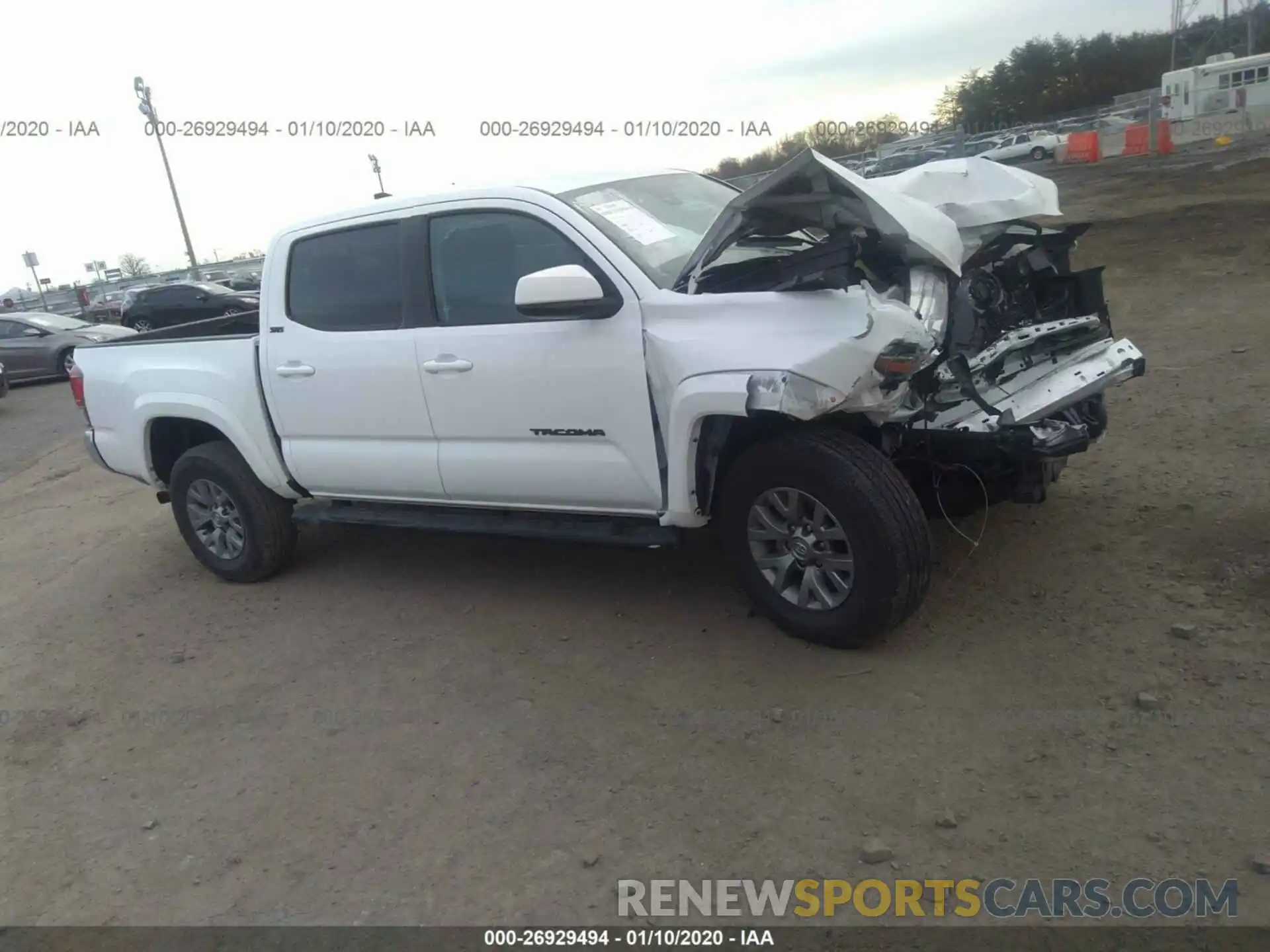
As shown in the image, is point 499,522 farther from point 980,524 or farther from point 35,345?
point 35,345

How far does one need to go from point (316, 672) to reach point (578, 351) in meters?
1.94

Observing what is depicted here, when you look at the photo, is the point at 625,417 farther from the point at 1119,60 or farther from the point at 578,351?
the point at 1119,60

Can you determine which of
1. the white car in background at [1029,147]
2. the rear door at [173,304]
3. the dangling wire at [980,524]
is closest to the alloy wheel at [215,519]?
the dangling wire at [980,524]

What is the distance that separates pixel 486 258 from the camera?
4.47 meters

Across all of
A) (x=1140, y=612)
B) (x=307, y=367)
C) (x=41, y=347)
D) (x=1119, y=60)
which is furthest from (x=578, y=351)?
(x=1119, y=60)

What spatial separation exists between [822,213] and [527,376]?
140 centimetres

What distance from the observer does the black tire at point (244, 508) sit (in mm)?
5578

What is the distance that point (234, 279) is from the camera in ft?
95.1

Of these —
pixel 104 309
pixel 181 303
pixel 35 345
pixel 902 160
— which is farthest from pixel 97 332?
pixel 902 160

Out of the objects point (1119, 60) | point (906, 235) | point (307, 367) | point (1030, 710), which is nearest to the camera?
point (1030, 710)

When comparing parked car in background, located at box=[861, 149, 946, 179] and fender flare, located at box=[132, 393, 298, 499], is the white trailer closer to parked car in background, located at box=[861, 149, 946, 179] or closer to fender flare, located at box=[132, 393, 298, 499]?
parked car in background, located at box=[861, 149, 946, 179]

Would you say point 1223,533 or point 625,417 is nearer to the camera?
point 625,417

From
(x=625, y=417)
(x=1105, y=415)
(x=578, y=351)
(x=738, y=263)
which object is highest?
(x=738, y=263)

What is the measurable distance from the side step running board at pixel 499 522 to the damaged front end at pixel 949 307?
0.91 m
